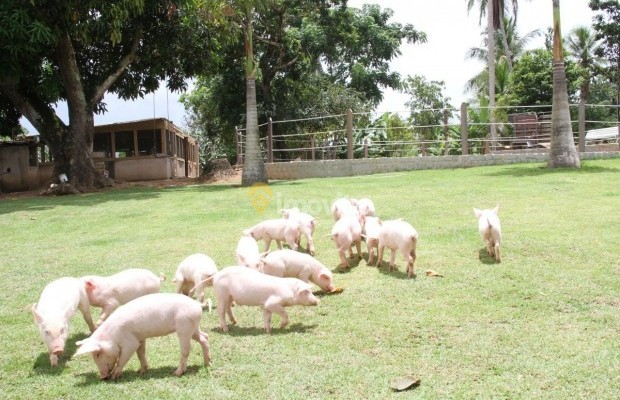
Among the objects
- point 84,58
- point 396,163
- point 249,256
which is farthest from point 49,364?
point 84,58

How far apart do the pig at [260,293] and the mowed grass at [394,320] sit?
0.48 ft

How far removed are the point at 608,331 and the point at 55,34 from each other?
15.5 m

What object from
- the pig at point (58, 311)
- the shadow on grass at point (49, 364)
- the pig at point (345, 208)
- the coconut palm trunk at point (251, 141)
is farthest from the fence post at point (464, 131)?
the shadow on grass at point (49, 364)

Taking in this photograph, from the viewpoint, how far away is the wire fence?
18672 millimetres

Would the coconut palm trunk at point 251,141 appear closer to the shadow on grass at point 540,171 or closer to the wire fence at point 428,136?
the wire fence at point 428,136

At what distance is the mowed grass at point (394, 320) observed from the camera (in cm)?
338

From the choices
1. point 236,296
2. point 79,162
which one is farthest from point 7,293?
point 79,162

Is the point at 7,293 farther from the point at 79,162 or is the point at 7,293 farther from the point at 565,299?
the point at 79,162

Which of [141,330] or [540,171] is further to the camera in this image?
[540,171]

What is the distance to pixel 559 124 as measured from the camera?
14945 millimetres

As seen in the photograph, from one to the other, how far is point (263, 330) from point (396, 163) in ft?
46.9

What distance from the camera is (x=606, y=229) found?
7184 mm

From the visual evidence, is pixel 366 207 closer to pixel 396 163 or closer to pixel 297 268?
pixel 297 268

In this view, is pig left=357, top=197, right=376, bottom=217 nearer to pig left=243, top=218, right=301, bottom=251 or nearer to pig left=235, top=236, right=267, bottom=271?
pig left=243, top=218, right=301, bottom=251
